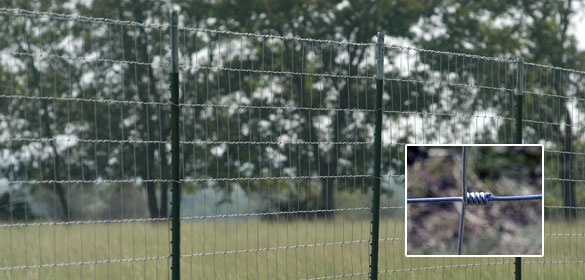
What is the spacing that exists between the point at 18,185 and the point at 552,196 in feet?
17.1

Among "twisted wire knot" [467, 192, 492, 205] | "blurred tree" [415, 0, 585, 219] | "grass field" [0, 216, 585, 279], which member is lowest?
"grass field" [0, 216, 585, 279]

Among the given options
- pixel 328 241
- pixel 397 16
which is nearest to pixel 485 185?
pixel 328 241

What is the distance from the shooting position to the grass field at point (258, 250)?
535 centimetres

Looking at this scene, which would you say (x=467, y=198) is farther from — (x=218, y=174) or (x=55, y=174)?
(x=55, y=174)

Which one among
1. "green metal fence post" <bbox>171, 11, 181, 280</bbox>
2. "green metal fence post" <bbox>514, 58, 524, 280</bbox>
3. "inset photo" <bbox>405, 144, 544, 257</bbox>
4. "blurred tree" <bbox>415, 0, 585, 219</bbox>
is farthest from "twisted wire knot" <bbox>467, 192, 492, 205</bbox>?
"blurred tree" <bbox>415, 0, 585, 219</bbox>

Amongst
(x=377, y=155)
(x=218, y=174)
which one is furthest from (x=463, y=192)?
(x=218, y=174)

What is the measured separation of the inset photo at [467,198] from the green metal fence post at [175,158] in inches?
67.7

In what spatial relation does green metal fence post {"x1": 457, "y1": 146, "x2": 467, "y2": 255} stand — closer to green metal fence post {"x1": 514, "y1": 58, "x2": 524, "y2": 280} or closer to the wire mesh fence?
the wire mesh fence

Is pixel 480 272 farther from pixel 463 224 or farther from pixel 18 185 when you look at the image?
pixel 18 185

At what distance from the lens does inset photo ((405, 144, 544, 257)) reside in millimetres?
6250

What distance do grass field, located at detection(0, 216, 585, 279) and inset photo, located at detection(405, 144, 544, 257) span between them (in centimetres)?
48

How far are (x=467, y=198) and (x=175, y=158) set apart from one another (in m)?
2.14

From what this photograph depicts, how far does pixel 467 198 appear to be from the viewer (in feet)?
20.7

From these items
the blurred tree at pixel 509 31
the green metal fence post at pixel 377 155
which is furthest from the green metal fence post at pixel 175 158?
the blurred tree at pixel 509 31
